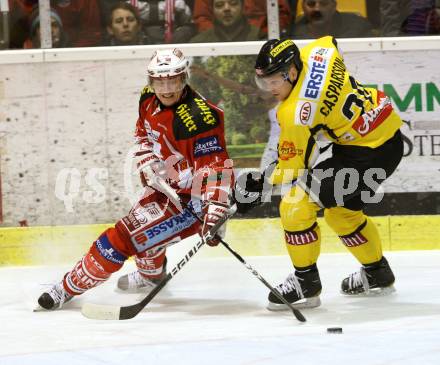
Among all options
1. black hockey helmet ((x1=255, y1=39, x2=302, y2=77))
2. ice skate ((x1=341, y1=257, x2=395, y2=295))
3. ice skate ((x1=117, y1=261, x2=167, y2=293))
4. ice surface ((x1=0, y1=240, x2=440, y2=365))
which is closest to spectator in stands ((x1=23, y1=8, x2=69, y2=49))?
ice surface ((x1=0, y1=240, x2=440, y2=365))

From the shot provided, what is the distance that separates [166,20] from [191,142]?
1678 millimetres

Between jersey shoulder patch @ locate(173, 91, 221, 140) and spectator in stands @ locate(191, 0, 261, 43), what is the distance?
1.48 metres

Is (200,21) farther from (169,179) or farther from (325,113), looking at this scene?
(325,113)

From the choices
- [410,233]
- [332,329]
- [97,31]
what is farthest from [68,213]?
[332,329]

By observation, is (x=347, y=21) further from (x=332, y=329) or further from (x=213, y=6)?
(x=332, y=329)

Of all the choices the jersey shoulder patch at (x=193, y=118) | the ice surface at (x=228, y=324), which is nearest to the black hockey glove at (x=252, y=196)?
the jersey shoulder patch at (x=193, y=118)

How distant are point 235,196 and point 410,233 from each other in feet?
4.81

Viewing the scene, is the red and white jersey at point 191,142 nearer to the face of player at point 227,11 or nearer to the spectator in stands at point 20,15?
the face of player at point 227,11

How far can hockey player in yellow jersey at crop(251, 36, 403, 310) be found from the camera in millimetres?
3820

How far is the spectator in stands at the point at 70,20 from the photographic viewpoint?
5645mm

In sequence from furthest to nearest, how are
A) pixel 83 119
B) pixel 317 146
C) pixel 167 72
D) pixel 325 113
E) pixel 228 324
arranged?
pixel 83 119, pixel 167 72, pixel 317 146, pixel 325 113, pixel 228 324

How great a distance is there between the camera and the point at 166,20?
5684 millimetres

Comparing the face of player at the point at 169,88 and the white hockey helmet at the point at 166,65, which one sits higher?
the white hockey helmet at the point at 166,65


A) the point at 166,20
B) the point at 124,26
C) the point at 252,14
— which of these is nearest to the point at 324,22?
the point at 252,14
